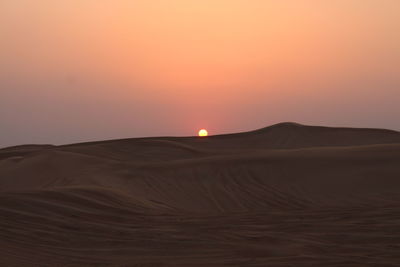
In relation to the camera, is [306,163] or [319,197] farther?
[306,163]

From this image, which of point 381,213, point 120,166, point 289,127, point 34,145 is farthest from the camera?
point 34,145

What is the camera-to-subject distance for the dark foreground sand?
274 inches

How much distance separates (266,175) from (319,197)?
2429 millimetres

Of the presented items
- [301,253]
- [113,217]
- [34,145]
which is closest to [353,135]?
[34,145]

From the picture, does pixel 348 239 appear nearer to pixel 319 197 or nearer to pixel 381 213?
pixel 381 213

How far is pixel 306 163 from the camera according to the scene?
15.9 meters

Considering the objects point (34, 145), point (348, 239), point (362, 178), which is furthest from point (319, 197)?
point (34, 145)

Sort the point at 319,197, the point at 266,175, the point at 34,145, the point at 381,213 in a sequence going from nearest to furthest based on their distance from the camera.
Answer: the point at 381,213 < the point at 319,197 < the point at 266,175 < the point at 34,145

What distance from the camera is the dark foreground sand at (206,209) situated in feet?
22.9

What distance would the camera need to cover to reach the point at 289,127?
27250 millimetres

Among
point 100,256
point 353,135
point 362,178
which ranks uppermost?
point 353,135

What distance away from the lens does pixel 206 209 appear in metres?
12.4

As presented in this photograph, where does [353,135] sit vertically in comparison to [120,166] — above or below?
above

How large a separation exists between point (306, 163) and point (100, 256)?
31.5 ft
